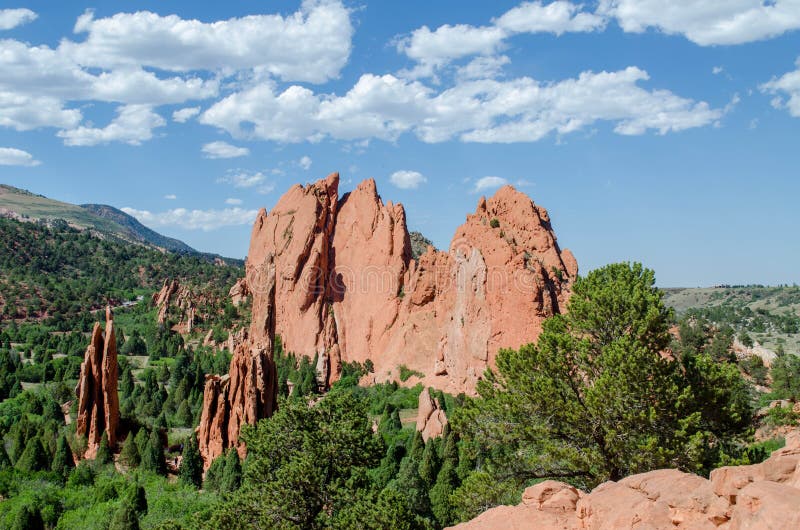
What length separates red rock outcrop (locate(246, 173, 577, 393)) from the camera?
177ft

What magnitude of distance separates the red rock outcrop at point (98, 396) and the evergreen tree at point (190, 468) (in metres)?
5.18

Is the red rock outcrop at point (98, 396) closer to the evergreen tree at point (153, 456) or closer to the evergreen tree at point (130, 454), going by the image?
the evergreen tree at point (130, 454)

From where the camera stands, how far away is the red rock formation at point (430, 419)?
41.8 m

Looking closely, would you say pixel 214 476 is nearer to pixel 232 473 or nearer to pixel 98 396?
pixel 232 473

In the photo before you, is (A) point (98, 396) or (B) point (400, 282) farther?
(B) point (400, 282)

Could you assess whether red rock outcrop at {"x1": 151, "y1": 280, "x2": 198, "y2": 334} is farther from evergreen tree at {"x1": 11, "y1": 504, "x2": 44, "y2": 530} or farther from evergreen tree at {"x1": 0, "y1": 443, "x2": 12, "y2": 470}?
evergreen tree at {"x1": 11, "y1": 504, "x2": 44, "y2": 530}

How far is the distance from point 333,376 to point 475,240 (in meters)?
22.4

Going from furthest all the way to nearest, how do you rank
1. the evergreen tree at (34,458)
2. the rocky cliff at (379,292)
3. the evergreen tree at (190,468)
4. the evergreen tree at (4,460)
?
the rocky cliff at (379,292) → the evergreen tree at (190,468) → the evergreen tree at (34,458) → the evergreen tree at (4,460)

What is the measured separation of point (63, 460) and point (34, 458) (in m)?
1.56

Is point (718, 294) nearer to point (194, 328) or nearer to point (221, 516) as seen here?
point (194, 328)

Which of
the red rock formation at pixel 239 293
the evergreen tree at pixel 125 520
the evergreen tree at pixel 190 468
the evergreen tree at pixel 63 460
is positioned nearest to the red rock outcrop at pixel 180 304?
the red rock formation at pixel 239 293

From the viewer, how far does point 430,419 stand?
42594mm

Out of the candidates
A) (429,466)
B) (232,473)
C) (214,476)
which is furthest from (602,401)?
(214,476)

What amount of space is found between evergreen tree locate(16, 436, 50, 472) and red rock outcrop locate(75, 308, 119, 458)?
2.34 meters
